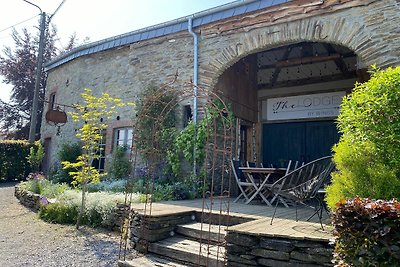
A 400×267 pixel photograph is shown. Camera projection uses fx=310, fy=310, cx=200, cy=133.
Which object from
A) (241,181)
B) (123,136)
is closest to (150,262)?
(241,181)

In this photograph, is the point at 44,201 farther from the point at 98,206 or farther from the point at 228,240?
the point at 228,240

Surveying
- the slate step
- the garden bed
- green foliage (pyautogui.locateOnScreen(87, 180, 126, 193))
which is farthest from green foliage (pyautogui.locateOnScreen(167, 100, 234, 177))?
the slate step

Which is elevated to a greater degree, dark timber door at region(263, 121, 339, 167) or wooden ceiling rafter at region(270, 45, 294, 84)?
wooden ceiling rafter at region(270, 45, 294, 84)

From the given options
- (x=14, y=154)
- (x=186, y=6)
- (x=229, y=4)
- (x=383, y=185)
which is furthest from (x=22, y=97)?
(x=383, y=185)

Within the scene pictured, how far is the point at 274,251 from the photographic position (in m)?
2.84

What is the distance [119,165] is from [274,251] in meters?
6.55

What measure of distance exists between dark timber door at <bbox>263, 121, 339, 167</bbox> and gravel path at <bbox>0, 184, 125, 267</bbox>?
5.92 meters

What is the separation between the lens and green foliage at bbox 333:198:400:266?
1.94 metres

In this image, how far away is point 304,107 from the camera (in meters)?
9.27

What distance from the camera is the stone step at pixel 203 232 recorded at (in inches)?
145

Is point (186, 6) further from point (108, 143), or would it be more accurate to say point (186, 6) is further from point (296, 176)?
point (296, 176)

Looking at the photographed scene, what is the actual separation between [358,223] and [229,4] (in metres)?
6.26

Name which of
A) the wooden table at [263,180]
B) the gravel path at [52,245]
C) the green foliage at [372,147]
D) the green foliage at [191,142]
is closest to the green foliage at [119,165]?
the green foliage at [191,142]

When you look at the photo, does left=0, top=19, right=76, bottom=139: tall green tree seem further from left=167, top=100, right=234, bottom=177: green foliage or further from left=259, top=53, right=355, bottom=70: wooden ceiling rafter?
left=259, top=53, right=355, bottom=70: wooden ceiling rafter
